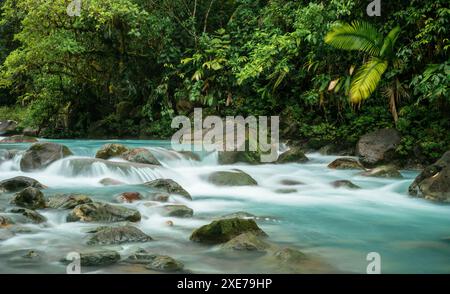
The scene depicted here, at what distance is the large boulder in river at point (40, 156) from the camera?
931 centimetres

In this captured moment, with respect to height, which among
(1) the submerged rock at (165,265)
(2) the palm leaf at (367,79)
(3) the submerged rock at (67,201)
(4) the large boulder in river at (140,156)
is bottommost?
(1) the submerged rock at (165,265)

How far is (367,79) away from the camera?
10188 mm

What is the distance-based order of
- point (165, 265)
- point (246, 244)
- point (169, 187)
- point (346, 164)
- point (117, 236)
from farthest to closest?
1. point (346, 164)
2. point (169, 187)
3. point (117, 236)
4. point (246, 244)
5. point (165, 265)

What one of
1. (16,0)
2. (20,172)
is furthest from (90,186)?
(16,0)

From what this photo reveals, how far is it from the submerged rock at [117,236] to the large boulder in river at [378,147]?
23.3ft

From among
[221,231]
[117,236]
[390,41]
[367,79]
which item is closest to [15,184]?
[117,236]

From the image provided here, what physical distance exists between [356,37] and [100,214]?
7.27 m

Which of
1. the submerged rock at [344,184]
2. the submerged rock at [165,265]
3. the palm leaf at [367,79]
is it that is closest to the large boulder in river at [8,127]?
the palm leaf at [367,79]

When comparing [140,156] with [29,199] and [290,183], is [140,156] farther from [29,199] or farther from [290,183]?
[29,199]

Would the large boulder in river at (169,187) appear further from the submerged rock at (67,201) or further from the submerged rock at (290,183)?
the submerged rock at (290,183)

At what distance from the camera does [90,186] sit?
8.18m

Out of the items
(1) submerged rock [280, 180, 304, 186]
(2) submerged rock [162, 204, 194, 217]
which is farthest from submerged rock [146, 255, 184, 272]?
(1) submerged rock [280, 180, 304, 186]

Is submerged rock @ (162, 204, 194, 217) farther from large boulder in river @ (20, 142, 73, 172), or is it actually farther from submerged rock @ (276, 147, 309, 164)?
submerged rock @ (276, 147, 309, 164)

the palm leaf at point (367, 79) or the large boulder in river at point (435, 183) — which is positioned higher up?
the palm leaf at point (367, 79)
